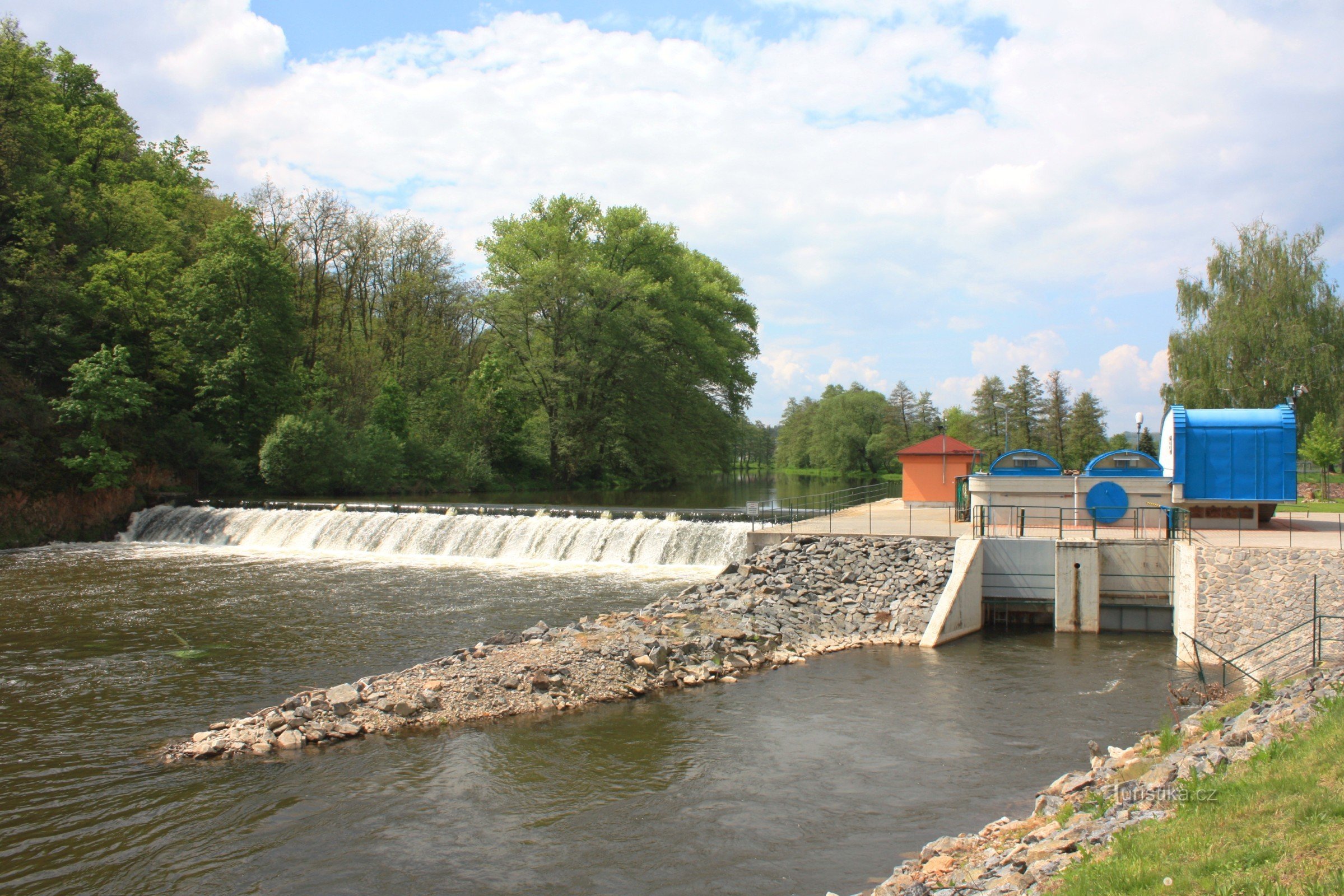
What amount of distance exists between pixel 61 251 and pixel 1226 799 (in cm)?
4171

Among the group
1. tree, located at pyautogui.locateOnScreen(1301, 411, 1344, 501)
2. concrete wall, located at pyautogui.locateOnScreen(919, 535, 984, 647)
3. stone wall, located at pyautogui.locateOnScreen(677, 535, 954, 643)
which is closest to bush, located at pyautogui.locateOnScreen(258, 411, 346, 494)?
stone wall, located at pyautogui.locateOnScreen(677, 535, 954, 643)

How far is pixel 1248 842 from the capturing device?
476 centimetres

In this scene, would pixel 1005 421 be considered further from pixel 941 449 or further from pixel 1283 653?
pixel 1283 653

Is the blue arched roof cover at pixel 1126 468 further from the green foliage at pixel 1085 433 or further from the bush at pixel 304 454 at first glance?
the green foliage at pixel 1085 433

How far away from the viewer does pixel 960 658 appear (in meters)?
14.0

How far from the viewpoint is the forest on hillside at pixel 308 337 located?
107ft

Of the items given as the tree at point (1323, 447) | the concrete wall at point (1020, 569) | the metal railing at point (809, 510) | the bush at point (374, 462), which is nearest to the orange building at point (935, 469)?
the metal railing at point (809, 510)

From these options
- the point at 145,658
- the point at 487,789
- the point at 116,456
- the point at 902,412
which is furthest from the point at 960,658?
the point at 902,412

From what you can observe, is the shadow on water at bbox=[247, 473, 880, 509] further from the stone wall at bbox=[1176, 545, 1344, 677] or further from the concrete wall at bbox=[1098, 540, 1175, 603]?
the stone wall at bbox=[1176, 545, 1344, 677]

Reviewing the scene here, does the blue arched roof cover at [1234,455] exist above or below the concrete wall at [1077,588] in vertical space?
above

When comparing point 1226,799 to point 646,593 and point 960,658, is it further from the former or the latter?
point 646,593

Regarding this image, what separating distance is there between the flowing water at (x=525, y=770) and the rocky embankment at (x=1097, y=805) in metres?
0.65

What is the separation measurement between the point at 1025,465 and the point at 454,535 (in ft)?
54.7

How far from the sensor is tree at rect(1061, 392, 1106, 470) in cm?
6644
